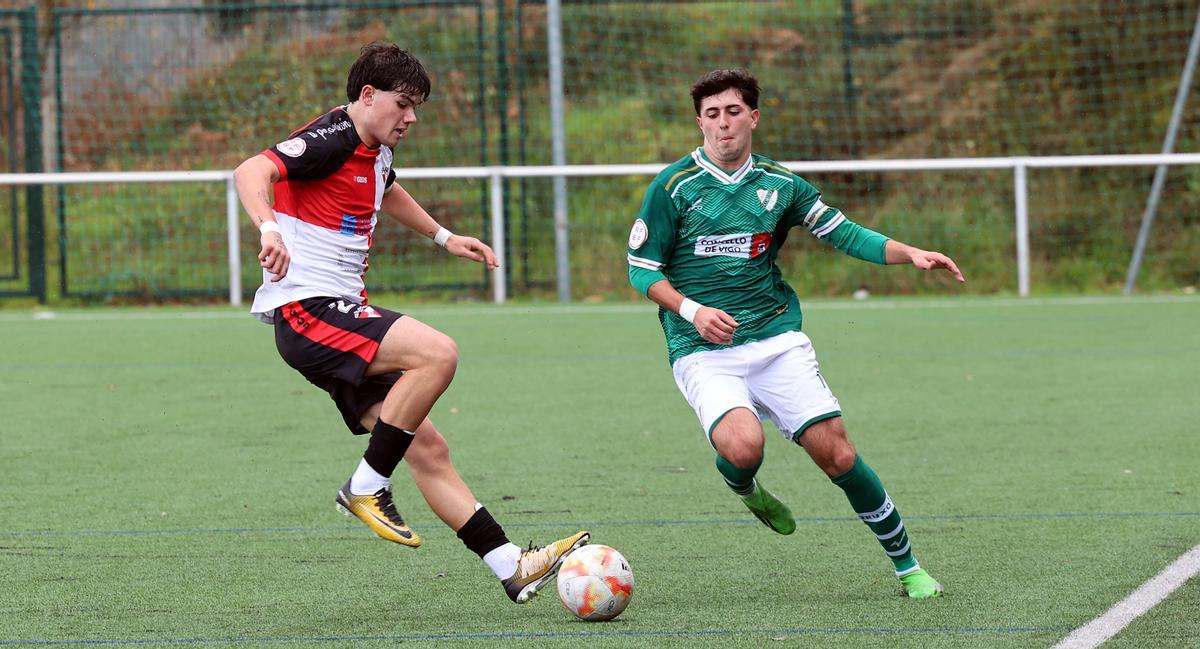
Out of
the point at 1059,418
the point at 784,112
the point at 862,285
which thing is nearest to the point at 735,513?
the point at 1059,418

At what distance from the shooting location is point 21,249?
54.3 feet

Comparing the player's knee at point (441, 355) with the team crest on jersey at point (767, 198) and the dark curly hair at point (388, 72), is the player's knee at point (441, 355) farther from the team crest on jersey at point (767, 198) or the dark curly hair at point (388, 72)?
the team crest on jersey at point (767, 198)

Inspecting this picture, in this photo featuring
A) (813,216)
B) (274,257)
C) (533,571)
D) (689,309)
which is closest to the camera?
(274,257)

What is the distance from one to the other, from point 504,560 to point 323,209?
119 cm

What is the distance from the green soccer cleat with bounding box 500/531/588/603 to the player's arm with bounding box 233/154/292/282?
1059 mm

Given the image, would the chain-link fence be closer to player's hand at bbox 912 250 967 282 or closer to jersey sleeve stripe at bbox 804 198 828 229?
jersey sleeve stripe at bbox 804 198 828 229

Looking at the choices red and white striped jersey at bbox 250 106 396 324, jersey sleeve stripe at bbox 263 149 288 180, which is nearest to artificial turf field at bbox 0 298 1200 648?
red and white striped jersey at bbox 250 106 396 324

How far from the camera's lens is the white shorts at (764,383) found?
4965 mm

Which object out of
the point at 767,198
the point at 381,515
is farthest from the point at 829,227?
the point at 381,515

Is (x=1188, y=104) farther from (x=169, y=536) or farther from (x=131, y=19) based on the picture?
(x=169, y=536)

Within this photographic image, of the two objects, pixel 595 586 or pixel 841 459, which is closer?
pixel 595 586

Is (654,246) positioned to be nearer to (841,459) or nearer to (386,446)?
(841,459)

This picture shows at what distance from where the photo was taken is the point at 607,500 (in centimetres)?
641

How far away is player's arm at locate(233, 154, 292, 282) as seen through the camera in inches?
171
